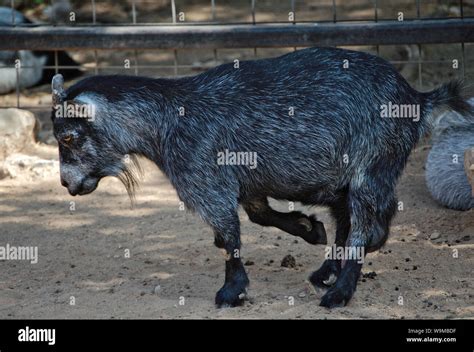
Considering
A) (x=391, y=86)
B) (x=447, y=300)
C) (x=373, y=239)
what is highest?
(x=391, y=86)

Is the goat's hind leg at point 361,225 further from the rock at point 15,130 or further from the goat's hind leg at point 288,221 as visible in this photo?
the rock at point 15,130

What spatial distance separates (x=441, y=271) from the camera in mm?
6707

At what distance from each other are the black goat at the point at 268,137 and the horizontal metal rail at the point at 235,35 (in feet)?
8.55

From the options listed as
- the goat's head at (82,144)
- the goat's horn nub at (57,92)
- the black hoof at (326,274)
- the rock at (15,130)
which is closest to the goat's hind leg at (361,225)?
the black hoof at (326,274)

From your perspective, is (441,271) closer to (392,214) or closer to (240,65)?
(392,214)

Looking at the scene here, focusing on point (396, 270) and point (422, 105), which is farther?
point (396, 270)

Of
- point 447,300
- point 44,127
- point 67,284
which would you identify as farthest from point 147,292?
point 44,127

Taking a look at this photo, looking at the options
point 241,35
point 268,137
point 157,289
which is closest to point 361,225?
point 268,137

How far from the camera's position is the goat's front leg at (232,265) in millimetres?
6070

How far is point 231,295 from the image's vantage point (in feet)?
19.9

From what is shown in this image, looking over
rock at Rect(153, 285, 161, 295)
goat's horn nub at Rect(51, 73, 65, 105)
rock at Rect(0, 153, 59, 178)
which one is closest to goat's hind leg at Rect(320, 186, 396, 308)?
rock at Rect(153, 285, 161, 295)

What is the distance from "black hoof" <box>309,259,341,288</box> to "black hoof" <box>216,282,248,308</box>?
52 cm

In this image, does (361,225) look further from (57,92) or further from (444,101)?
(57,92)

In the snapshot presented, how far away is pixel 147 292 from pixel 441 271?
78.7 inches
